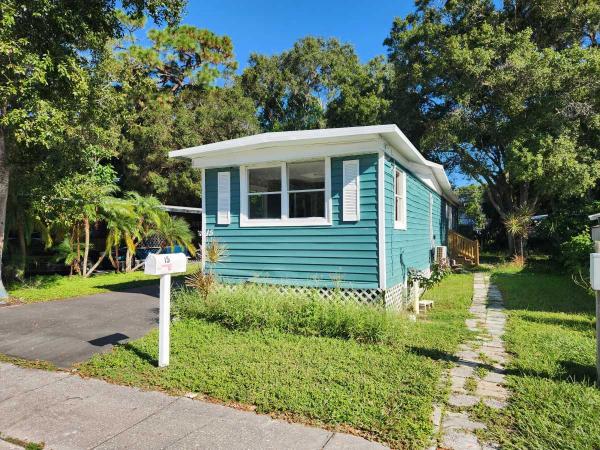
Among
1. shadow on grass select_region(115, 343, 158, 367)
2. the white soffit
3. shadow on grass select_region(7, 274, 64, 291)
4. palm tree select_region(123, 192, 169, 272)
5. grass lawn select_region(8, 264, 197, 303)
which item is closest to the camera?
shadow on grass select_region(115, 343, 158, 367)

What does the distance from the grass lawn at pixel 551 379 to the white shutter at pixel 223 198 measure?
203 inches

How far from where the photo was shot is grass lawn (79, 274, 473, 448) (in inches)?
127

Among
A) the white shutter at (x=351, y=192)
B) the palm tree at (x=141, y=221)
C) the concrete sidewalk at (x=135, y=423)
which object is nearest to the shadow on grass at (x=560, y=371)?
the concrete sidewalk at (x=135, y=423)

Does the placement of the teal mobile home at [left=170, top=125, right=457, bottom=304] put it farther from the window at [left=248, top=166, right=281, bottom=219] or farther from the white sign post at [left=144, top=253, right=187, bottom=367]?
the white sign post at [left=144, top=253, right=187, bottom=367]

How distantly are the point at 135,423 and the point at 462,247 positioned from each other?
53.0 ft

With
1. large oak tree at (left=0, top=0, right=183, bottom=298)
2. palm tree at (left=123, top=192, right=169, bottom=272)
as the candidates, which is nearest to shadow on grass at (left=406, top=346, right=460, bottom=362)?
large oak tree at (left=0, top=0, right=183, bottom=298)

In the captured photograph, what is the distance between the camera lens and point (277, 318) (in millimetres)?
5730

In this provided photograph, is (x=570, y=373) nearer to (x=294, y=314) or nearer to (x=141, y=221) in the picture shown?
(x=294, y=314)

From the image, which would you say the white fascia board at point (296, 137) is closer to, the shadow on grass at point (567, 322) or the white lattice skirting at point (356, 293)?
the white lattice skirting at point (356, 293)

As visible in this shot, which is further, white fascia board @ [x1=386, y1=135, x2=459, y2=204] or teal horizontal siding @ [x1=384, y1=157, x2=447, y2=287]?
white fascia board @ [x1=386, y1=135, x2=459, y2=204]

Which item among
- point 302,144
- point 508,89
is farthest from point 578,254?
point 302,144

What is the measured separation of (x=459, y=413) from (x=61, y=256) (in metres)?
11.7

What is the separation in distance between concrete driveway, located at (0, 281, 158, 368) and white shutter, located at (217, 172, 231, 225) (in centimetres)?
210

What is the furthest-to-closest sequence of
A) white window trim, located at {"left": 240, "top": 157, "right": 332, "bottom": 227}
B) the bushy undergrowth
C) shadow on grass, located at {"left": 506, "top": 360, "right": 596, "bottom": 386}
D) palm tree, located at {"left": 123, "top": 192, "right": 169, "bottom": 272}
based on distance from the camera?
palm tree, located at {"left": 123, "top": 192, "right": 169, "bottom": 272} → white window trim, located at {"left": 240, "top": 157, "right": 332, "bottom": 227} → the bushy undergrowth → shadow on grass, located at {"left": 506, "top": 360, "right": 596, "bottom": 386}
